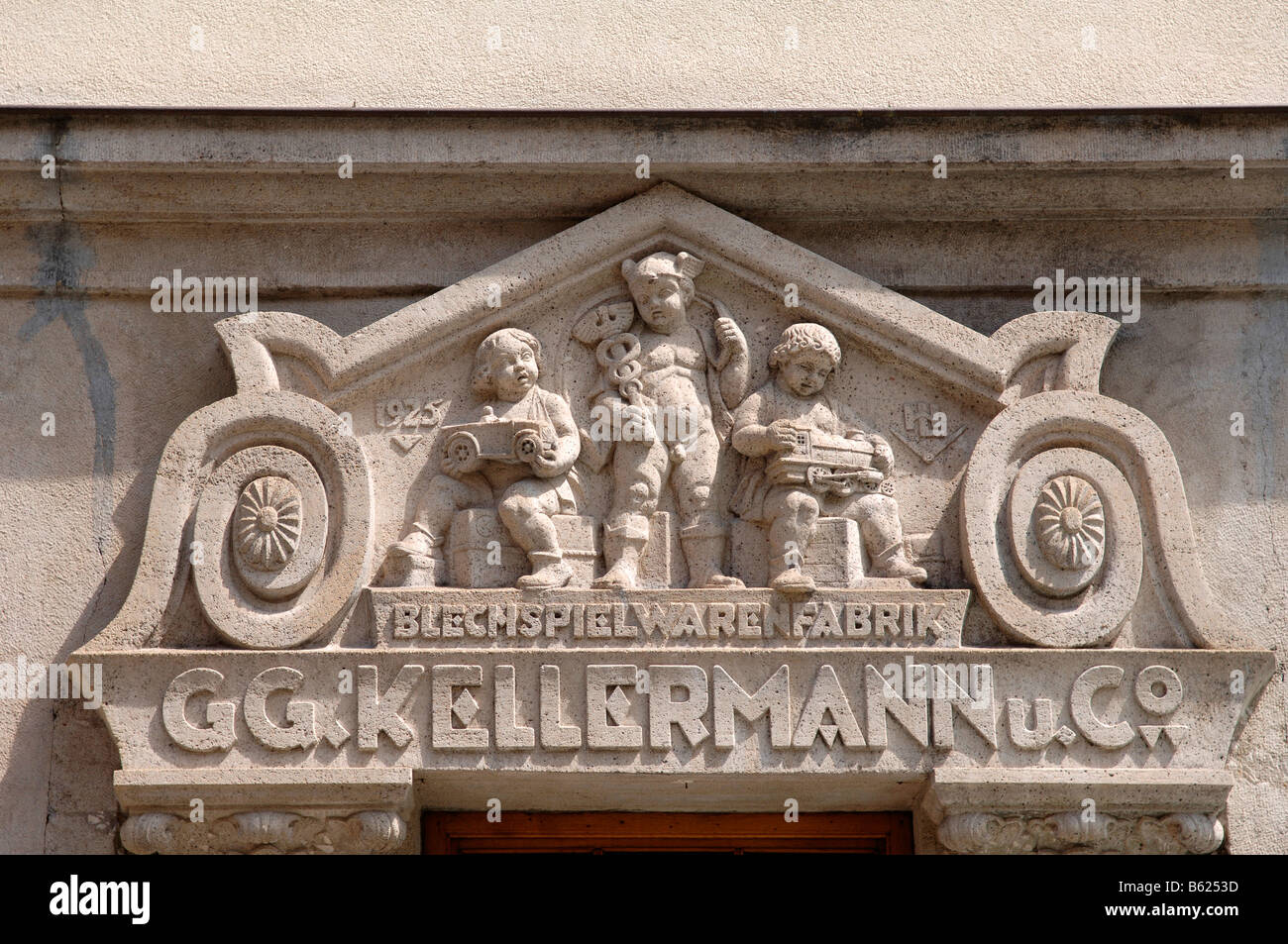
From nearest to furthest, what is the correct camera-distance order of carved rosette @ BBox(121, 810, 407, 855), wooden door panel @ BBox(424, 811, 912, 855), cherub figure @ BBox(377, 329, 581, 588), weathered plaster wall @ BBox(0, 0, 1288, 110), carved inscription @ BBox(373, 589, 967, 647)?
carved rosette @ BBox(121, 810, 407, 855), carved inscription @ BBox(373, 589, 967, 647), cherub figure @ BBox(377, 329, 581, 588), wooden door panel @ BBox(424, 811, 912, 855), weathered plaster wall @ BBox(0, 0, 1288, 110)

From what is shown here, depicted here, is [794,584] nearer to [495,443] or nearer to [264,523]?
[495,443]

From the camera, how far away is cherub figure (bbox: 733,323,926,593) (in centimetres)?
571

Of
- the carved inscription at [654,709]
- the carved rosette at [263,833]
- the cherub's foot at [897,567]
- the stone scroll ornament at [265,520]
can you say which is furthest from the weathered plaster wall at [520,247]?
the cherub's foot at [897,567]

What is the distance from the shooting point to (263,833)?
213 inches

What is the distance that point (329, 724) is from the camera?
5.47 meters

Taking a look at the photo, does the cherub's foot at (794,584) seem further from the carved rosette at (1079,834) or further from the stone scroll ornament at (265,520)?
the stone scroll ornament at (265,520)

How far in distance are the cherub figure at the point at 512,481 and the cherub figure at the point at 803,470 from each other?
593 millimetres

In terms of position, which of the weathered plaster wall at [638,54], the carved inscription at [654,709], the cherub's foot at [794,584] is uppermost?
the weathered plaster wall at [638,54]

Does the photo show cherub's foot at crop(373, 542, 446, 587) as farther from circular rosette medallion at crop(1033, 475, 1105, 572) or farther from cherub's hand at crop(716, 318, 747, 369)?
circular rosette medallion at crop(1033, 475, 1105, 572)

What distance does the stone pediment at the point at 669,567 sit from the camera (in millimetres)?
Answer: 5473

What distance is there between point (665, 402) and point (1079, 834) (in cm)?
190

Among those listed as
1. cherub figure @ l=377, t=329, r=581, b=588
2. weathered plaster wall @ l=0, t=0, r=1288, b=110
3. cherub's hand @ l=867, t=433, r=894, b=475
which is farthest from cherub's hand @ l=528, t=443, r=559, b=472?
weathered plaster wall @ l=0, t=0, r=1288, b=110

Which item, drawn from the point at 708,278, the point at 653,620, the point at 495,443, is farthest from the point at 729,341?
the point at 653,620

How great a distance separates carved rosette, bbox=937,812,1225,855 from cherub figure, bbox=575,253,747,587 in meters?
1.06
